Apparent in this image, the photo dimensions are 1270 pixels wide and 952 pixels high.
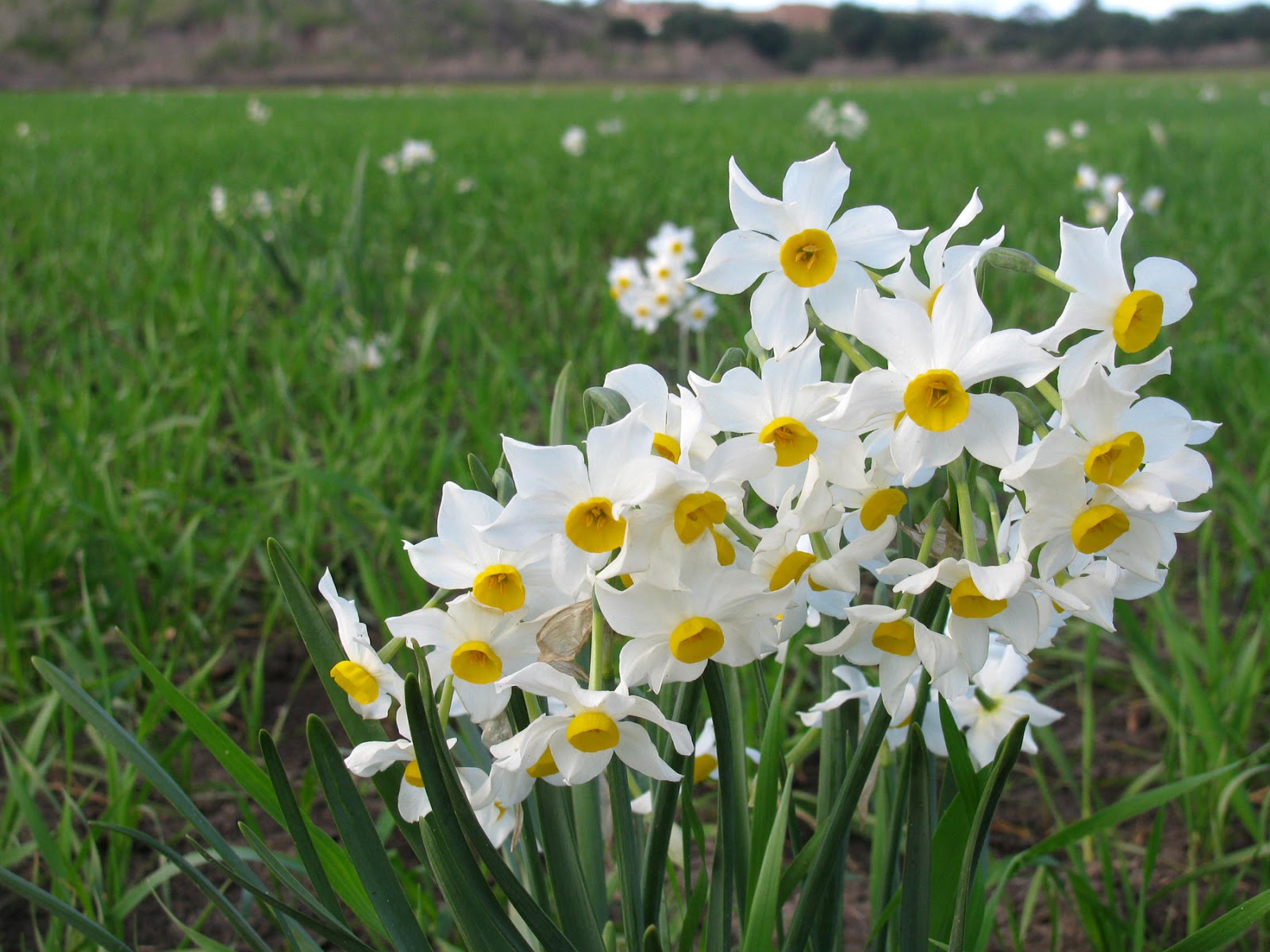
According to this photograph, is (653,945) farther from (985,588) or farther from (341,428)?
(341,428)

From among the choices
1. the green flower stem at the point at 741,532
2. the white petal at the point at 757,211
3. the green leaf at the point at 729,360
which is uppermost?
the white petal at the point at 757,211

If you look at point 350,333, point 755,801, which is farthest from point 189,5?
point 755,801

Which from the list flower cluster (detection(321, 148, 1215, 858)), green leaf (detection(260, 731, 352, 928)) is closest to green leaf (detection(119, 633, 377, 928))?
green leaf (detection(260, 731, 352, 928))

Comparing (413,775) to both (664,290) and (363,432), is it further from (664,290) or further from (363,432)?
(664,290)

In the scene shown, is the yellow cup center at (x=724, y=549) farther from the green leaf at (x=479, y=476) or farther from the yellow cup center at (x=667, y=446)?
the green leaf at (x=479, y=476)

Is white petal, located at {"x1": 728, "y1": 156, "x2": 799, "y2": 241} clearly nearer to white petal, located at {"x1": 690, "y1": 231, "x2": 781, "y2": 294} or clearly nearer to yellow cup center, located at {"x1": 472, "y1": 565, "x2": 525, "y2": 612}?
white petal, located at {"x1": 690, "y1": 231, "x2": 781, "y2": 294}

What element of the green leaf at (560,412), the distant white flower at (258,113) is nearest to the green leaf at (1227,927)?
the green leaf at (560,412)

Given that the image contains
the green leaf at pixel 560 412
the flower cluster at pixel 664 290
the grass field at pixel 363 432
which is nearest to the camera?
the green leaf at pixel 560 412

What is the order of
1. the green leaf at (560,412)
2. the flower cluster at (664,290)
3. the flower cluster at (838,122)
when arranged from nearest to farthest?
the green leaf at (560,412) → the flower cluster at (664,290) → the flower cluster at (838,122)
